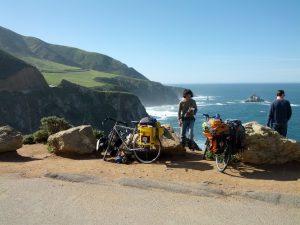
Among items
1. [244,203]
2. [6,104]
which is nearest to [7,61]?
[6,104]

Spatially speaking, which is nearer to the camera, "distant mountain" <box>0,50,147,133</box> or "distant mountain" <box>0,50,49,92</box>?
"distant mountain" <box>0,50,147,133</box>

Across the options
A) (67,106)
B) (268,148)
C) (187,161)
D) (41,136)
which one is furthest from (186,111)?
(67,106)

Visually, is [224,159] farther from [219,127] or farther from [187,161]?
[187,161]

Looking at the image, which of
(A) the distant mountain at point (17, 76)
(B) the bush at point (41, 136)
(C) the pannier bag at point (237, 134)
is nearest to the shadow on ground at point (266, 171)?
(C) the pannier bag at point (237, 134)

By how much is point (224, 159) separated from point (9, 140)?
748 centimetres

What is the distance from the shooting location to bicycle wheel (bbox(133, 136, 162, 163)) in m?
12.1

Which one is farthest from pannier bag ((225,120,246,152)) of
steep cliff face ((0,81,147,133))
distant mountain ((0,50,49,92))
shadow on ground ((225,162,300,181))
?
distant mountain ((0,50,49,92))

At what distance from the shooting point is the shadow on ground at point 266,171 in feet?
32.6

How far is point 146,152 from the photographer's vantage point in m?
12.2

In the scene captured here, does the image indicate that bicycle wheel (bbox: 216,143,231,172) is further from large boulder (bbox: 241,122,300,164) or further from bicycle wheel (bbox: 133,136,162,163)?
bicycle wheel (bbox: 133,136,162,163)

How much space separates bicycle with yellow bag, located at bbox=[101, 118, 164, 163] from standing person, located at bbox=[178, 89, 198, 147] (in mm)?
1775

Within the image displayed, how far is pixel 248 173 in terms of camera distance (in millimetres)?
10297

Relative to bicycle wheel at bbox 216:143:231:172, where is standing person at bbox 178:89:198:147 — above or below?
above

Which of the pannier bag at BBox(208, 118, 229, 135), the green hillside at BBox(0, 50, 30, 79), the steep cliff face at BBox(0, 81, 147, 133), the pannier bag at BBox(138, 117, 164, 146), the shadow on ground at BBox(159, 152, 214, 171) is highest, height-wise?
the green hillside at BBox(0, 50, 30, 79)
